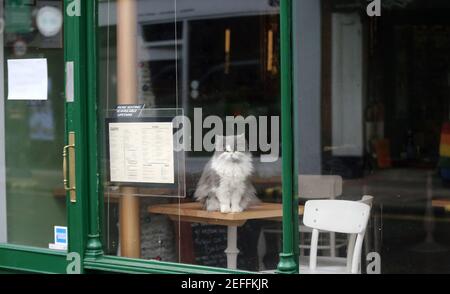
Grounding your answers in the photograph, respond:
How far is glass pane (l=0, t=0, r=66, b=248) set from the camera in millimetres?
4879

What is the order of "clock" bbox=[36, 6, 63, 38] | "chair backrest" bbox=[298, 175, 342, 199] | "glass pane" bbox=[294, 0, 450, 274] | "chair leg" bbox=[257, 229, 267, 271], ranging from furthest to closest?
"glass pane" bbox=[294, 0, 450, 274], "clock" bbox=[36, 6, 63, 38], "chair backrest" bbox=[298, 175, 342, 199], "chair leg" bbox=[257, 229, 267, 271]

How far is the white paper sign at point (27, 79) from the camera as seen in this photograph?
15.9ft

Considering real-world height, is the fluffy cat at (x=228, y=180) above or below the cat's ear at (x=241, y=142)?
below

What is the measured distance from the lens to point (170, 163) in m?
4.48

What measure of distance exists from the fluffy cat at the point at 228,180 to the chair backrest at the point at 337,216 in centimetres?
40

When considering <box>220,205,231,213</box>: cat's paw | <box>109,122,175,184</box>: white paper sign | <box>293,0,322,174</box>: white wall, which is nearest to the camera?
<box>109,122,175,184</box>: white paper sign

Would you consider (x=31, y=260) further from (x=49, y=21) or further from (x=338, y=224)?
(x=338, y=224)

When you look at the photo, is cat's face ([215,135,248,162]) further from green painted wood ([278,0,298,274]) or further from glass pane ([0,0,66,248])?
glass pane ([0,0,66,248])

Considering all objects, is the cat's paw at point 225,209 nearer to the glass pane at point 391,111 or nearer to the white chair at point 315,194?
the white chair at point 315,194

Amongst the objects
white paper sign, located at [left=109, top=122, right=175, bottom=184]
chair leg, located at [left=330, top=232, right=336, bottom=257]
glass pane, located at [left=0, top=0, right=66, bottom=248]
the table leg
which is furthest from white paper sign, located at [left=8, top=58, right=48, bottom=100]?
chair leg, located at [left=330, top=232, right=336, bottom=257]

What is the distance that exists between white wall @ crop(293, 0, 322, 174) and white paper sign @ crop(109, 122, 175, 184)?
863 millimetres

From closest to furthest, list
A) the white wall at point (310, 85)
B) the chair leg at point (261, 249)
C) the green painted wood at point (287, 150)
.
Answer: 1. the green painted wood at point (287, 150)
2. the chair leg at point (261, 249)
3. the white wall at point (310, 85)

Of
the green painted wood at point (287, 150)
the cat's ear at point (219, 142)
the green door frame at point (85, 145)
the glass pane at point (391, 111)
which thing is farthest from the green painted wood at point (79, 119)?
the glass pane at point (391, 111)
